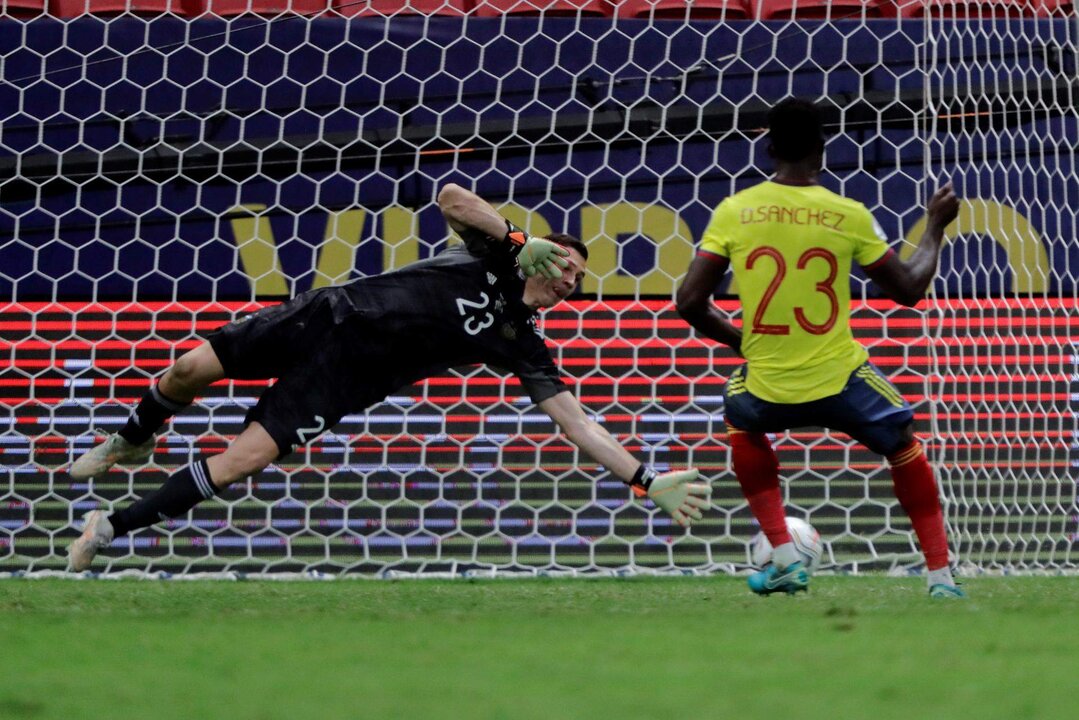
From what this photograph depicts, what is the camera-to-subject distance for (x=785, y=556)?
3.99m

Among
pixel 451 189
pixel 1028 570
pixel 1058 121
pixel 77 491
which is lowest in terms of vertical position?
pixel 77 491

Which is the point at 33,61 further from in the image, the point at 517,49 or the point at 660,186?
the point at 660,186

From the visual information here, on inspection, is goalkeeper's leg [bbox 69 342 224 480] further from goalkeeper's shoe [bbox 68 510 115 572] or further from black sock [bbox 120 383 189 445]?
goalkeeper's shoe [bbox 68 510 115 572]

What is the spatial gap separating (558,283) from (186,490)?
120 cm

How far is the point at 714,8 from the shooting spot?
6.85m

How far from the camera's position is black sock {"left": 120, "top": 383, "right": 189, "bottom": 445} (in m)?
4.49

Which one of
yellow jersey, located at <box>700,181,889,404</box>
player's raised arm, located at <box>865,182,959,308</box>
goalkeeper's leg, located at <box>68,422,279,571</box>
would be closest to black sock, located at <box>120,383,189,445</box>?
goalkeeper's leg, located at <box>68,422,279,571</box>

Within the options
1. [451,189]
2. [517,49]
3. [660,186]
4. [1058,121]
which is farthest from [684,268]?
[451,189]

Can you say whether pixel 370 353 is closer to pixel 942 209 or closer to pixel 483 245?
pixel 483 245

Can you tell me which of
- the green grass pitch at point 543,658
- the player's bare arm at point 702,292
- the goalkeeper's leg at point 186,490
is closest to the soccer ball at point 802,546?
the green grass pitch at point 543,658

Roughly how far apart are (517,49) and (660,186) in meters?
0.88

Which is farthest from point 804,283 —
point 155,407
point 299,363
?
point 155,407

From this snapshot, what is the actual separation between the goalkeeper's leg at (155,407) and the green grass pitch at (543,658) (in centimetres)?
49

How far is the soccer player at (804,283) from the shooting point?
3840mm
